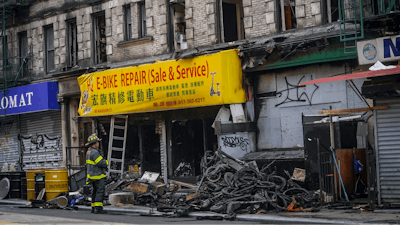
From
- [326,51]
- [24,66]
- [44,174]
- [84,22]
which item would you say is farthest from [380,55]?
[24,66]

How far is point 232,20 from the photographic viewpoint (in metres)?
18.7

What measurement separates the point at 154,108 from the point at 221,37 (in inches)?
130

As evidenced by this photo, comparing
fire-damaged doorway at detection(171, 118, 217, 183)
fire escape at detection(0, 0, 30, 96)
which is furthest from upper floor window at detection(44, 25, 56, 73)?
fire-damaged doorway at detection(171, 118, 217, 183)

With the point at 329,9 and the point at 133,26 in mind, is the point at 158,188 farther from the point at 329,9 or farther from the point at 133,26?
the point at 133,26

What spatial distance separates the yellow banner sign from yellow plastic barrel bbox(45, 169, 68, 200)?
3.91 metres

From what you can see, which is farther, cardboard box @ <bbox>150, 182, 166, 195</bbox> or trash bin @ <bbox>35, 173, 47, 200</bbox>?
trash bin @ <bbox>35, 173, 47, 200</bbox>

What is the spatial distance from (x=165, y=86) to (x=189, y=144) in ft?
7.51

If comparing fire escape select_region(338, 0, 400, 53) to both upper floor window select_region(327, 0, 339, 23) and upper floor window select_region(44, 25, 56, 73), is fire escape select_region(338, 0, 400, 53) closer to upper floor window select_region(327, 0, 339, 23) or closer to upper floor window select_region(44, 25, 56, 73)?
upper floor window select_region(327, 0, 339, 23)

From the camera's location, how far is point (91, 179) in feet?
45.0

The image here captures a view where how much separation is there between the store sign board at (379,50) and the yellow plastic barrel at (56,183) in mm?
9121

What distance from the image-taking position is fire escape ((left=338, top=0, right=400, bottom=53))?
13.2 metres

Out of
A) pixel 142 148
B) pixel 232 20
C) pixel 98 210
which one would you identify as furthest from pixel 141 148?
pixel 98 210

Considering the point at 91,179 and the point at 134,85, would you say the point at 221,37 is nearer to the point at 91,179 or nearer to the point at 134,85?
the point at 134,85

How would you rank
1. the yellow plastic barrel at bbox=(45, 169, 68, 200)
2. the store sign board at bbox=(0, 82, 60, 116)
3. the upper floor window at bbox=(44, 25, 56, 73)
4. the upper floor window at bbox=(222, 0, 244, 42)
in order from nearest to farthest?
the yellow plastic barrel at bbox=(45, 169, 68, 200)
the upper floor window at bbox=(222, 0, 244, 42)
the store sign board at bbox=(0, 82, 60, 116)
the upper floor window at bbox=(44, 25, 56, 73)
